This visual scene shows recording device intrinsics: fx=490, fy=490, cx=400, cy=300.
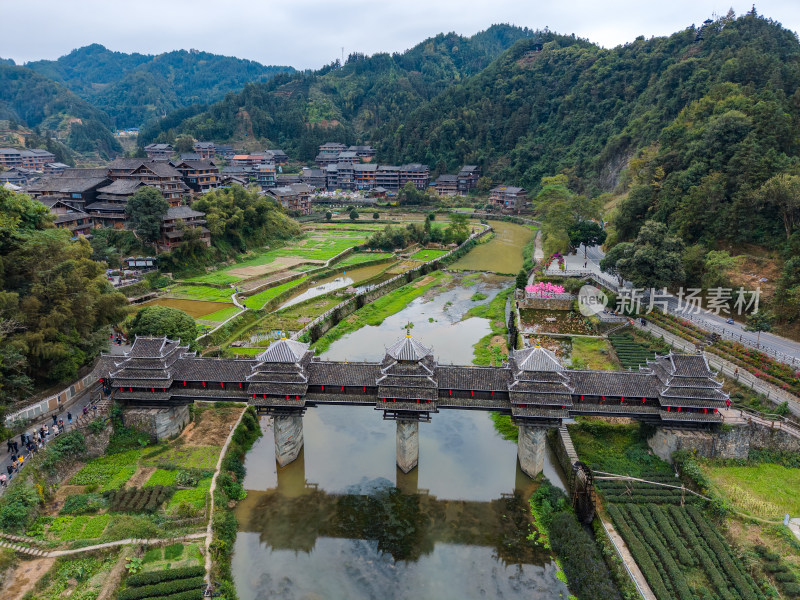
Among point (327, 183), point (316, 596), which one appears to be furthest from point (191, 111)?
point (316, 596)

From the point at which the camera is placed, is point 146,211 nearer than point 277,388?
No

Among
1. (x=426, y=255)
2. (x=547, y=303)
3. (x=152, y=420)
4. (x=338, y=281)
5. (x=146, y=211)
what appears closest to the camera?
(x=152, y=420)

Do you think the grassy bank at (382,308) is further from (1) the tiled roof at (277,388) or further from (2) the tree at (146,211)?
(2) the tree at (146,211)

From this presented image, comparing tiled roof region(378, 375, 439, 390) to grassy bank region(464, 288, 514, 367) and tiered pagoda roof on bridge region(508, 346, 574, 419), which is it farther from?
grassy bank region(464, 288, 514, 367)

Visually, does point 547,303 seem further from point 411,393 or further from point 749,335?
point 411,393

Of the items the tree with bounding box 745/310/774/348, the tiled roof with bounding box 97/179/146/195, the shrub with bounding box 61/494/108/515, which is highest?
the tiled roof with bounding box 97/179/146/195

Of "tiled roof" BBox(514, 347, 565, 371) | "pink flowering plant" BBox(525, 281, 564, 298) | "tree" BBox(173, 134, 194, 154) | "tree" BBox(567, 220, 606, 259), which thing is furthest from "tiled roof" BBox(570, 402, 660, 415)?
"tree" BBox(173, 134, 194, 154)

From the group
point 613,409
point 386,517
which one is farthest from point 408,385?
point 613,409
